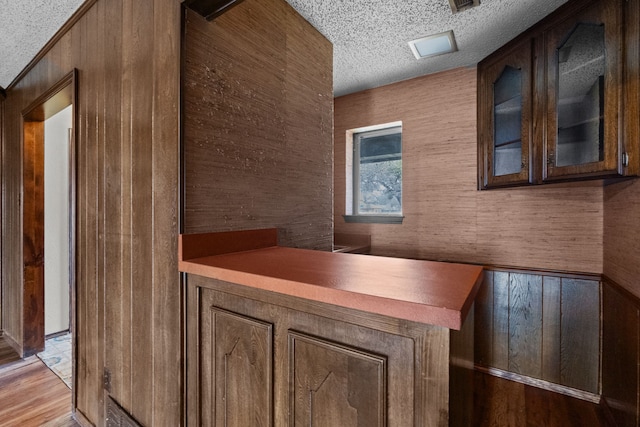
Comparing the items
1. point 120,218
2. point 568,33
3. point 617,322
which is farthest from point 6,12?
point 617,322

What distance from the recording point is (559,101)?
1.65 metres

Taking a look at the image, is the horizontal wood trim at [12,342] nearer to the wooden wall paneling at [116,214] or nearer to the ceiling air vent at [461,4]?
the wooden wall paneling at [116,214]

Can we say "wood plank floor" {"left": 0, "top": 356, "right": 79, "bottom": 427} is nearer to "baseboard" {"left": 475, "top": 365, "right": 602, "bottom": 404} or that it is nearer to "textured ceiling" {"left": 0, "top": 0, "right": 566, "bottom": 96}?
"textured ceiling" {"left": 0, "top": 0, "right": 566, "bottom": 96}

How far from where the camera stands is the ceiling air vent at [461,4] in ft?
5.23

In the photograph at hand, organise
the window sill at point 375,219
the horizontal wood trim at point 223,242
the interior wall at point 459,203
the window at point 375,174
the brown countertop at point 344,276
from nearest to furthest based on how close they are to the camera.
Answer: the brown countertop at point 344,276, the horizontal wood trim at point 223,242, the interior wall at point 459,203, the window sill at point 375,219, the window at point 375,174

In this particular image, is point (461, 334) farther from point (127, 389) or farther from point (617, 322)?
point (617, 322)

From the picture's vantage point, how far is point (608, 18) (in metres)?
1.39

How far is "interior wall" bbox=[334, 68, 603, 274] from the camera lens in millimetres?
2021

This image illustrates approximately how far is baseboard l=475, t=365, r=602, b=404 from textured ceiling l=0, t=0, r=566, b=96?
230 centimetres

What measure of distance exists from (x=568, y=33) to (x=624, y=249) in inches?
46.9

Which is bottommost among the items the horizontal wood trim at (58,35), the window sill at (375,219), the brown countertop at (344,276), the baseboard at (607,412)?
the baseboard at (607,412)

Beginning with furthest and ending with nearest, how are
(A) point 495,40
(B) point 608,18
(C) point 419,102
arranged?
(C) point 419,102 < (A) point 495,40 < (B) point 608,18

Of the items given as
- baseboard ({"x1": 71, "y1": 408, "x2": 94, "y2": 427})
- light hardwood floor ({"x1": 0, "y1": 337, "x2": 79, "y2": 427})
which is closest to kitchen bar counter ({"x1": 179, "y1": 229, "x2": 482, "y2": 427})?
baseboard ({"x1": 71, "y1": 408, "x2": 94, "y2": 427})

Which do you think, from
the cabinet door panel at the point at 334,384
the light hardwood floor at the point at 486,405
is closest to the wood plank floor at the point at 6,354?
the light hardwood floor at the point at 486,405
